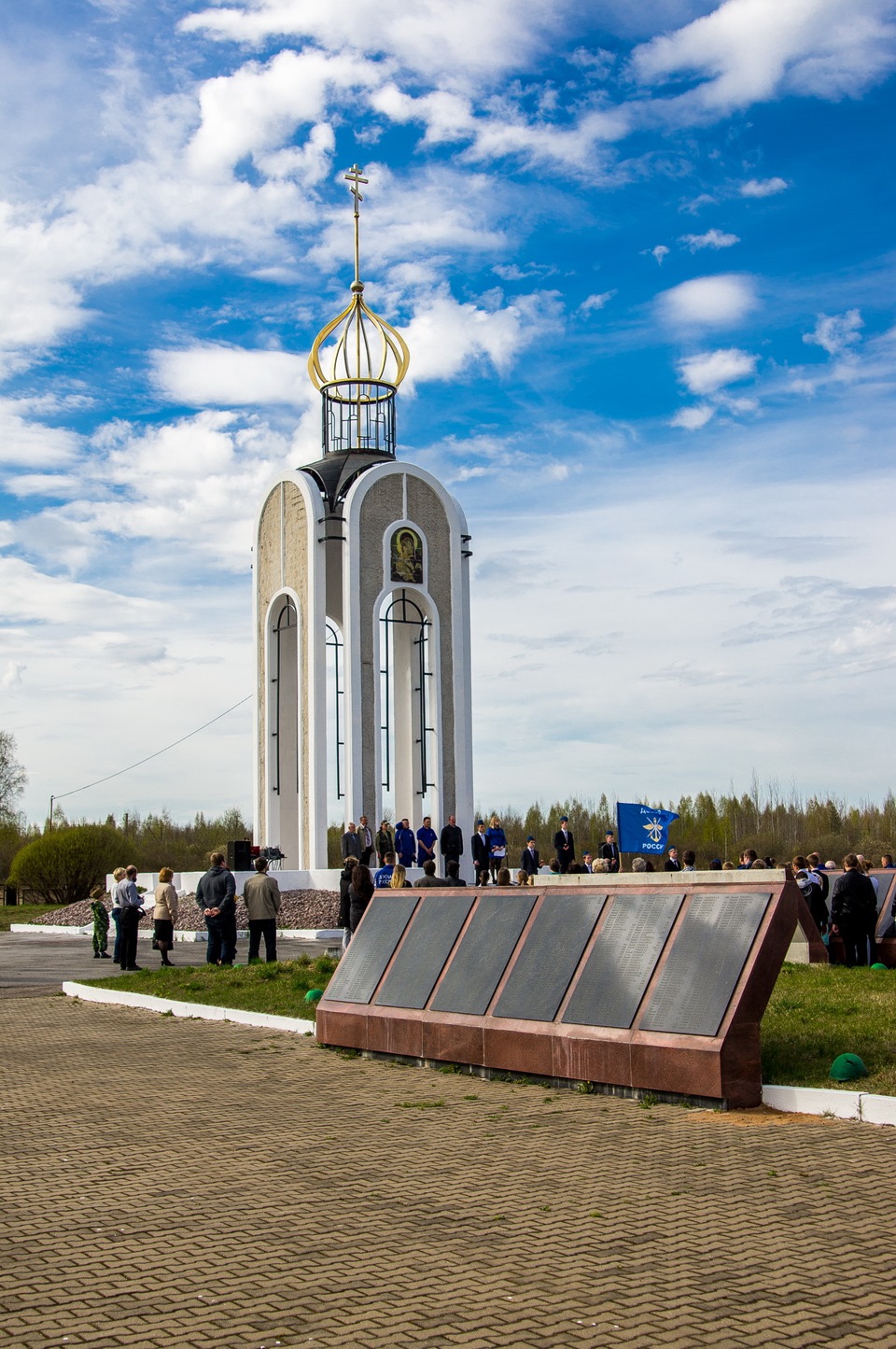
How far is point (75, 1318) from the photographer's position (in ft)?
15.8

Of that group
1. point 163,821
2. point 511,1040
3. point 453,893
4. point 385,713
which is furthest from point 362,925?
point 163,821

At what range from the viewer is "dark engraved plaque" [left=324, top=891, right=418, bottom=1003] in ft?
36.4

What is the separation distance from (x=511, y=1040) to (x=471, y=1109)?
0.89 m

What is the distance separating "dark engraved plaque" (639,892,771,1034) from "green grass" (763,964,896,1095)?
800mm

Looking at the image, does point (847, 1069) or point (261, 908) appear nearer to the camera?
point (847, 1069)

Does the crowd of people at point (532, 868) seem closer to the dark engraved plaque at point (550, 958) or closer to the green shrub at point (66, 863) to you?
the dark engraved plaque at point (550, 958)

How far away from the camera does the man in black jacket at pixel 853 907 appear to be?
14.5 metres

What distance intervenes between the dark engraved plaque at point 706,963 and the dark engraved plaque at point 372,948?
313 cm

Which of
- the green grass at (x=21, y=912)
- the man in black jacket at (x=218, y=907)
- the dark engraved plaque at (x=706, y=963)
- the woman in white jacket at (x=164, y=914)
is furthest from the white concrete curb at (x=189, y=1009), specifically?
the green grass at (x=21, y=912)

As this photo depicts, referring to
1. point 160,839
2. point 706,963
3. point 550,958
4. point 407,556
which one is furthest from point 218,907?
point 160,839

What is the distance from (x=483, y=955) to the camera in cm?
1011

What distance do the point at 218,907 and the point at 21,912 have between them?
79.4ft

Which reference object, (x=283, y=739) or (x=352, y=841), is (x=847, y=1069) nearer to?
(x=352, y=841)

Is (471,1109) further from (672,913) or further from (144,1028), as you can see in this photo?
(144,1028)
